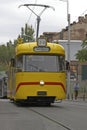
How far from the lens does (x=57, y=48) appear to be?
3008 centimetres

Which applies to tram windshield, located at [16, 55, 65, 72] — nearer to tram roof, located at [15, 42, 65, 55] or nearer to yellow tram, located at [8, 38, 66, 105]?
yellow tram, located at [8, 38, 66, 105]

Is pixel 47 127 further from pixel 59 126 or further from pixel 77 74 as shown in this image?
pixel 77 74

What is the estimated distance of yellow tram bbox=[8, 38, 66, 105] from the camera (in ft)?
96.6

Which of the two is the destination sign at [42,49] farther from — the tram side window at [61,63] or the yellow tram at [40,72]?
the tram side window at [61,63]

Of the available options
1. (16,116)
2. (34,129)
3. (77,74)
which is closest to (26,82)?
(16,116)

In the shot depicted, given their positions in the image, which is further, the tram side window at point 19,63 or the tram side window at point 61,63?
the tram side window at point 61,63

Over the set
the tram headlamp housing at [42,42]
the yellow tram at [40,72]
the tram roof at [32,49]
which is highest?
the tram headlamp housing at [42,42]

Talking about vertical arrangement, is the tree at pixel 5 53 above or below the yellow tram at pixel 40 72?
above

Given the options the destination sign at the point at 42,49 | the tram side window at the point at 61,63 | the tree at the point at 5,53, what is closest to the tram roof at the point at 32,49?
the destination sign at the point at 42,49

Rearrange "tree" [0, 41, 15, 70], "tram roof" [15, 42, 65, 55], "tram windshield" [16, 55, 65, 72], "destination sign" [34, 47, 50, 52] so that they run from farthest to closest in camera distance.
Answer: "tree" [0, 41, 15, 70] → "destination sign" [34, 47, 50, 52] → "tram roof" [15, 42, 65, 55] → "tram windshield" [16, 55, 65, 72]

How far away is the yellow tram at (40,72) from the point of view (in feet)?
96.6

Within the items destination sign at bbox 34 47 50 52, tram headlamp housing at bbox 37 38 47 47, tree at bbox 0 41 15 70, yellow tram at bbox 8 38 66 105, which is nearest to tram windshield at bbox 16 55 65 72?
yellow tram at bbox 8 38 66 105

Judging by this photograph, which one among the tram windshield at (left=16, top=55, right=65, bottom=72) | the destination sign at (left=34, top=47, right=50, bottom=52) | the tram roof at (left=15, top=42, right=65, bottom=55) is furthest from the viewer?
the destination sign at (left=34, top=47, right=50, bottom=52)

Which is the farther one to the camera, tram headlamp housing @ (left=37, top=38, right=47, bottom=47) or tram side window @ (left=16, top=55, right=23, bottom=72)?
tram headlamp housing @ (left=37, top=38, right=47, bottom=47)
